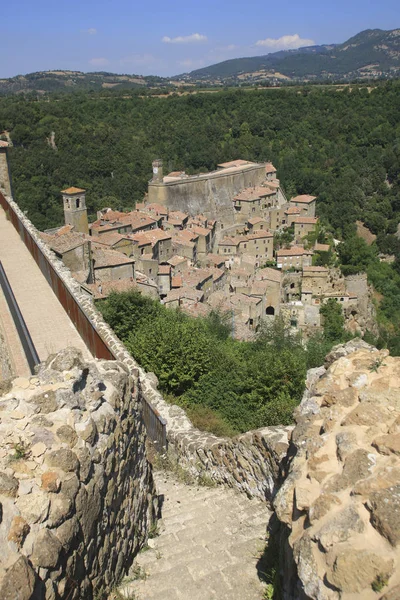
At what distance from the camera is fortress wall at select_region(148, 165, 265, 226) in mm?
45438

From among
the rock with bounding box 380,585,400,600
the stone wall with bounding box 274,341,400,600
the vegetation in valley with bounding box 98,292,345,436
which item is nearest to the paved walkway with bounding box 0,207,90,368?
the vegetation in valley with bounding box 98,292,345,436

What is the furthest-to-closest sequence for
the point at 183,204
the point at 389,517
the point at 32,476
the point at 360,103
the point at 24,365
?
the point at 360,103 < the point at 183,204 < the point at 24,365 < the point at 32,476 < the point at 389,517

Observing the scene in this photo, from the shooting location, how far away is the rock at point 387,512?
293 cm

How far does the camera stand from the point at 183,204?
46.6 m

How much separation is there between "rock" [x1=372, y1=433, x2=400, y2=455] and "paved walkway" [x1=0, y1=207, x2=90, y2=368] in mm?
6517

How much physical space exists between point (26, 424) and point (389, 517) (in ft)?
8.65

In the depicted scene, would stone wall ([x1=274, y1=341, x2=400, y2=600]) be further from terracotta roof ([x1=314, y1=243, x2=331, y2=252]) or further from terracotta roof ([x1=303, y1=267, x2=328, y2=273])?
terracotta roof ([x1=314, y1=243, x2=331, y2=252])

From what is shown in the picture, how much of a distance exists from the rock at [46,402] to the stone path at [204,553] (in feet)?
5.49

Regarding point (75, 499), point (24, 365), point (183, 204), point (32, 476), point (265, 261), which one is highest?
point (32, 476)

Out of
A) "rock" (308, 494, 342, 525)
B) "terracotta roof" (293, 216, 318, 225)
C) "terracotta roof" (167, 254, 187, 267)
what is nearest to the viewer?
"rock" (308, 494, 342, 525)

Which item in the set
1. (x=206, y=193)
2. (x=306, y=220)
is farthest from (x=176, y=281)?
(x=206, y=193)

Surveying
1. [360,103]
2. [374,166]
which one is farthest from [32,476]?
[360,103]

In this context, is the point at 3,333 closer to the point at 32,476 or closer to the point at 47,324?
the point at 47,324

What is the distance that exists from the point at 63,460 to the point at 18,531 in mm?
647
